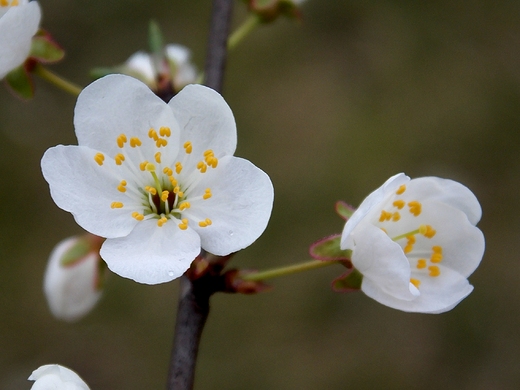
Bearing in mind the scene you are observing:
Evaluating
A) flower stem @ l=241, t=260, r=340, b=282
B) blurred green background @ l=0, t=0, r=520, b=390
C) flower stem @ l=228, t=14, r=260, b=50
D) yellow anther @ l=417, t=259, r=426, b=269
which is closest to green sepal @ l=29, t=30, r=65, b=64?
flower stem @ l=228, t=14, r=260, b=50

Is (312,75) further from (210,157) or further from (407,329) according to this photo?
(210,157)

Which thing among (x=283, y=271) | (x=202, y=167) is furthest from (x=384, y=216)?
(x=202, y=167)

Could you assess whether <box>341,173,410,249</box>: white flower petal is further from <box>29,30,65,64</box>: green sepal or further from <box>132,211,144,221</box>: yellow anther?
<box>29,30,65,64</box>: green sepal

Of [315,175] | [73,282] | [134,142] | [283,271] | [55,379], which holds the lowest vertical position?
[315,175]

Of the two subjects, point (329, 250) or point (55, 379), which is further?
point (329, 250)

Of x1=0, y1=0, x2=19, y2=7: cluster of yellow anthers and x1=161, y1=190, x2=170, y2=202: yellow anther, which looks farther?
x1=0, y1=0, x2=19, y2=7: cluster of yellow anthers

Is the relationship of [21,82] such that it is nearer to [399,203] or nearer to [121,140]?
[121,140]
